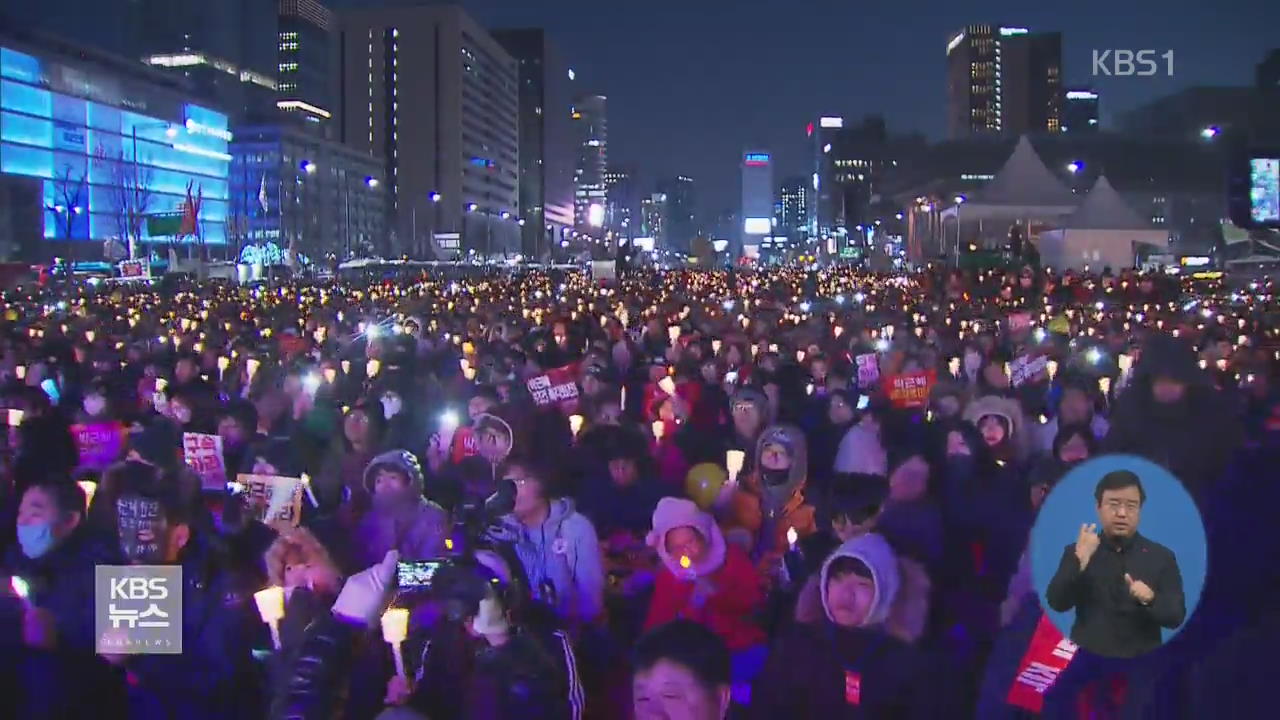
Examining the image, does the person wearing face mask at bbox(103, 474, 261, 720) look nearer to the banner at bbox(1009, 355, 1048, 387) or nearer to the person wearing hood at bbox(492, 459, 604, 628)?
the person wearing hood at bbox(492, 459, 604, 628)

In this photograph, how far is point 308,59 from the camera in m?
164

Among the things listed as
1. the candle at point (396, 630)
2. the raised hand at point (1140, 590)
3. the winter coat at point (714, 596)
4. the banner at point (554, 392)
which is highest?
the raised hand at point (1140, 590)

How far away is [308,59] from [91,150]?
77.3 metres

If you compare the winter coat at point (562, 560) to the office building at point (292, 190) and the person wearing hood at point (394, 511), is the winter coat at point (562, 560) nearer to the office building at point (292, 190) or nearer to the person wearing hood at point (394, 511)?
the person wearing hood at point (394, 511)

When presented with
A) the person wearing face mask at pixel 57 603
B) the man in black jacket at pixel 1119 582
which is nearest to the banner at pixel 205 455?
the person wearing face mask at pixel 57 603

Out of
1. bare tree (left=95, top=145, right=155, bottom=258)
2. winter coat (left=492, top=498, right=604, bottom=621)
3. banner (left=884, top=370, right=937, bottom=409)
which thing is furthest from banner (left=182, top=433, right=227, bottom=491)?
bare tree (left=95, top=145, right=155, bottom=258)

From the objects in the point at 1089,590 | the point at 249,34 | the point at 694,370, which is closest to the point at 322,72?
the point at 249,34

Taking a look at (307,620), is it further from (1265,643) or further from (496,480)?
(1265,643)

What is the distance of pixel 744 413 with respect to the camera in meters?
10.3

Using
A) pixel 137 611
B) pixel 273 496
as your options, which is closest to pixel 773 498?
pixel 273 496

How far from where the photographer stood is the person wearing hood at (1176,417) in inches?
299

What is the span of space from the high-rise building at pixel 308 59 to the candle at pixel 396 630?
15187cm

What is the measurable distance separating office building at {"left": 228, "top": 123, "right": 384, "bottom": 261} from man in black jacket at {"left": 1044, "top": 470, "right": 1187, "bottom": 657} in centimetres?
10962

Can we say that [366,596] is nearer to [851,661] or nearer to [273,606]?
[273,606]
